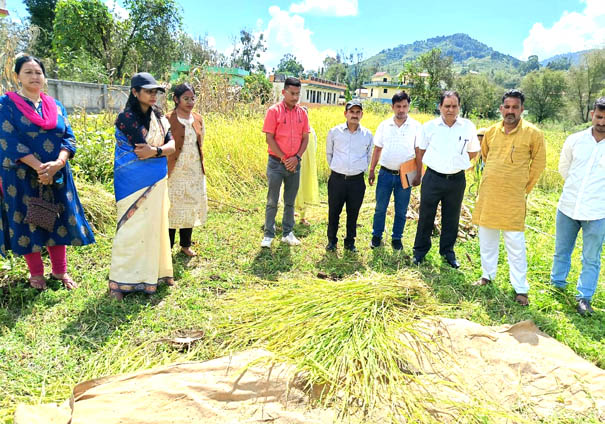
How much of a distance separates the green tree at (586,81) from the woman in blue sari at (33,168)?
4458 centimetres

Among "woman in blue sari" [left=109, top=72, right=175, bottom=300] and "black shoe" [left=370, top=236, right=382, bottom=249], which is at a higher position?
"woman in blue sari" [left=109, top=72, right=175, bottom=300]

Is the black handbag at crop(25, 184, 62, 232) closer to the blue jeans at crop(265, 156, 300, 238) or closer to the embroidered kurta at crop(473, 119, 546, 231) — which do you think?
the blue jeans at crop(265, 156, 300, 238)

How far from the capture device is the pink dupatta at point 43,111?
276cm

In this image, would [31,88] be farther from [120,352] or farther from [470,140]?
[470,140]

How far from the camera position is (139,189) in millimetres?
2934

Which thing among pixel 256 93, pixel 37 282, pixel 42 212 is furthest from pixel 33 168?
pixel 256 93

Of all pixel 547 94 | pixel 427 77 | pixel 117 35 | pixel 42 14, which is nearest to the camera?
pixel 117 35

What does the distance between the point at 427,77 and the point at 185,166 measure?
34089 millimetres

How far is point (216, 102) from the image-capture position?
8.23 meters

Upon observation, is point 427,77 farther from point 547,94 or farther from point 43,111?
point 43,111

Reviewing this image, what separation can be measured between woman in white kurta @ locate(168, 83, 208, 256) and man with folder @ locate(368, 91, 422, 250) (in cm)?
186

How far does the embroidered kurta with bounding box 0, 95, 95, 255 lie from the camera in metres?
2.78

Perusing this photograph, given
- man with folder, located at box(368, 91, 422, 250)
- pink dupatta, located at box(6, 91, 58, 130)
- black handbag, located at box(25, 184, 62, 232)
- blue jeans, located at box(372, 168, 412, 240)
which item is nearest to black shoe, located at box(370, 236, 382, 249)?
blue jeans, located at box(372, 168, 412, 240)

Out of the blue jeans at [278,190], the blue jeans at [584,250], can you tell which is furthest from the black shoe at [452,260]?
the blue jeans at [278,190]
